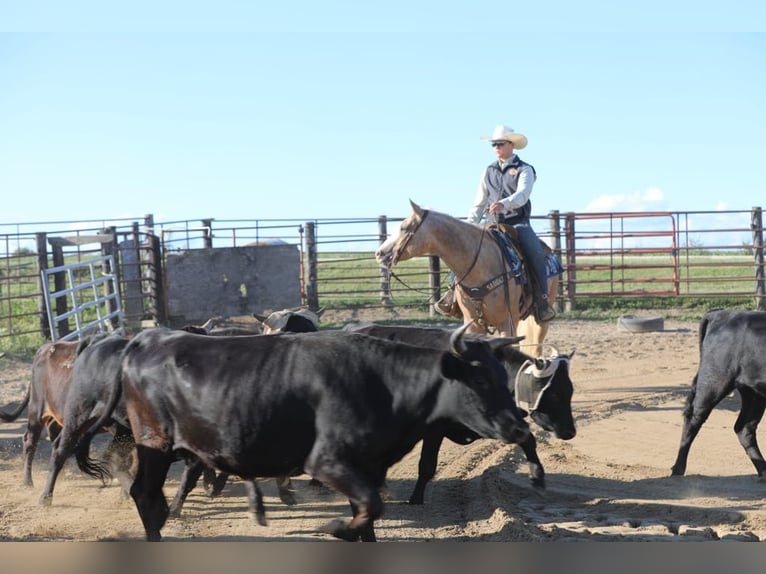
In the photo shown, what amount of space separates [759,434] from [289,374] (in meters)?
5.56

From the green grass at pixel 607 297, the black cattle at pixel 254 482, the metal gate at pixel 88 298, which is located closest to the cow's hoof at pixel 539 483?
the black cattle at pixel 254 482

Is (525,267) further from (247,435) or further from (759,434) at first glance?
(247,435)

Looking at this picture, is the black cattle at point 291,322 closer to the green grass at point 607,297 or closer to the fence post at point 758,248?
the green grass at point 607,297

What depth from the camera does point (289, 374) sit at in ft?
16.5

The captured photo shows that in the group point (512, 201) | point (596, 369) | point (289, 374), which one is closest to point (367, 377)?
point (289, 374)

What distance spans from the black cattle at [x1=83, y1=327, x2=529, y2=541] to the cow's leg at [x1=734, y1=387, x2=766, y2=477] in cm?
319

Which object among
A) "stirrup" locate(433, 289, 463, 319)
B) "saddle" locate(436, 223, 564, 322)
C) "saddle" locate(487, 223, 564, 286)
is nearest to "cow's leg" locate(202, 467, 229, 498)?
"saddle" locate(436, 223, 564, 322)

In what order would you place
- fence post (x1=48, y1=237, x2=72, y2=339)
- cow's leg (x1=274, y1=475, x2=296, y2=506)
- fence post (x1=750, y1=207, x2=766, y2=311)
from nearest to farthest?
cow's leg (x1=274, y1=475, x2=296, y2=506) < fence post (x1=48, y1=237, x2=72, y2=339) < fence post (x1=750, y1=207, x2=766, y2=311)

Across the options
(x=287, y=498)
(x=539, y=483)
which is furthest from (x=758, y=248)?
(x=287, y=498)

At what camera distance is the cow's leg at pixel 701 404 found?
24.3 feet

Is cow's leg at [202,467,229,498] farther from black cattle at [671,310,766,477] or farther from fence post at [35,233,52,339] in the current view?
fence post at [35,233,52,339]

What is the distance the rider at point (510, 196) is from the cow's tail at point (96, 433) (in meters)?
4.34

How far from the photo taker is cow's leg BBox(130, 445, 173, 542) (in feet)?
17.1

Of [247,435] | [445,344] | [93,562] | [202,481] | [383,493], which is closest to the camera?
[93,562]
